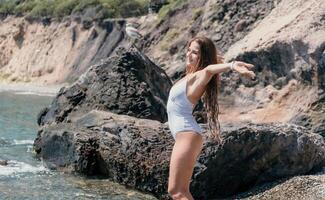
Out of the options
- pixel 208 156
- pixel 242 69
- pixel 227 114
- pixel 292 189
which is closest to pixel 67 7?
pixel 227 114

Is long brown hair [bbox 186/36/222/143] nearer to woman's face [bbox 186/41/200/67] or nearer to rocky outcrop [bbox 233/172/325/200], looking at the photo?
woman's face [bbox 186/41/200/67]

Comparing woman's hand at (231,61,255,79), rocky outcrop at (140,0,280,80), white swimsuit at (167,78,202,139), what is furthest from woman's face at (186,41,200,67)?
rocky outcrop at (140,0,280,80)

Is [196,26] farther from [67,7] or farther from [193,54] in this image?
[193,54]

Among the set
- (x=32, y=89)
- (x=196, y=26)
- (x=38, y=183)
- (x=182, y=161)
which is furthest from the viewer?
(x=32, y=89)

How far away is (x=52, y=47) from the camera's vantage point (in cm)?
5275

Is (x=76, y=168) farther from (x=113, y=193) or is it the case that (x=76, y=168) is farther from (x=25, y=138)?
(x=25, y=138)

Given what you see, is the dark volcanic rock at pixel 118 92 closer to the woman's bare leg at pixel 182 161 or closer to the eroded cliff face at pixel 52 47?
the woman's bare leg at pixel 182 161

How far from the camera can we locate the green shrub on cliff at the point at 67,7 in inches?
1923

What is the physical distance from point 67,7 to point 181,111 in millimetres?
49566

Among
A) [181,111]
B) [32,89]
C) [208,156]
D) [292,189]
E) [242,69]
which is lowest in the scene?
[32,89]

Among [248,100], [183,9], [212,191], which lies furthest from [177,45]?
[212,191]

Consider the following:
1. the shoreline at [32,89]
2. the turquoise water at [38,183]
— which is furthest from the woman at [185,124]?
the shoreline at [32,89]

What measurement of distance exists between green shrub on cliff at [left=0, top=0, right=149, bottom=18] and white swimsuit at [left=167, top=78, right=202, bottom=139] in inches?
1684

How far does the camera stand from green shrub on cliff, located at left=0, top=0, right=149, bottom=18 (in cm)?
4885
